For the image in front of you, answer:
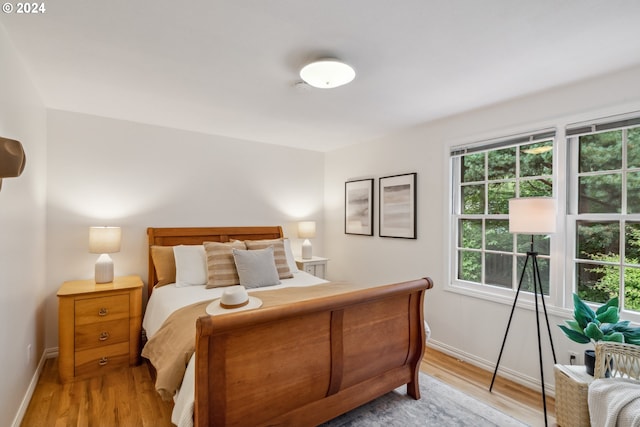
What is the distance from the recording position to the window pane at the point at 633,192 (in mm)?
2121

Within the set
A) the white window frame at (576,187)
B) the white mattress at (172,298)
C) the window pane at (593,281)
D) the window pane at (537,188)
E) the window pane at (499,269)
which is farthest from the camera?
the window pane at (499,269)

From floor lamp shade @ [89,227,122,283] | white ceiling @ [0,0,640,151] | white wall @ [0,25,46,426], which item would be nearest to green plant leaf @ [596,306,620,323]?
white ceiling @ [0,0,640,151]

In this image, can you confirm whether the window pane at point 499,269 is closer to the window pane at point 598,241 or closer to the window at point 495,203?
the window at point 495,203

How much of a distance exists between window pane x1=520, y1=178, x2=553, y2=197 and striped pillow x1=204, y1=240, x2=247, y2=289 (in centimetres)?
271

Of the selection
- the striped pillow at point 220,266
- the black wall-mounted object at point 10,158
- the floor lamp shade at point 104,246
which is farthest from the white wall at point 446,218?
the black wall-mounted object at point 10,158

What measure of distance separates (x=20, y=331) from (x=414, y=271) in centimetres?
337

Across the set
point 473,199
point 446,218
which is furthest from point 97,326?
point 473,199

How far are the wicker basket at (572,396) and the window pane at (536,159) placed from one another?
1.47 meters

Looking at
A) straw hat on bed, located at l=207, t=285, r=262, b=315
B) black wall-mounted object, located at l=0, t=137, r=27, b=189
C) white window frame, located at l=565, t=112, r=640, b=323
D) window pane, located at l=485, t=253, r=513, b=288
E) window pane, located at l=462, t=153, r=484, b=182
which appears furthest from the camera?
window pane, located at l=462, t=153, r=484, b=182

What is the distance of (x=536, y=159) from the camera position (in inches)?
103

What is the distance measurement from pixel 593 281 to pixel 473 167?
1323 mm

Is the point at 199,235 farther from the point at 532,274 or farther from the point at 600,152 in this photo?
the point at 600,152

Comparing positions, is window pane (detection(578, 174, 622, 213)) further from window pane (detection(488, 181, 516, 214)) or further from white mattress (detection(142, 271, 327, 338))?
white mattress (detection(142, 271, 327, 338))

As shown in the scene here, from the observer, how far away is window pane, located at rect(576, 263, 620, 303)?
7.32ft
